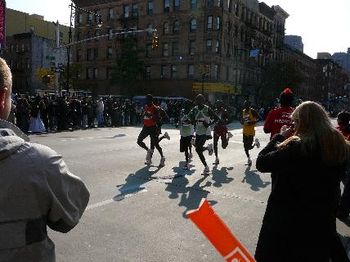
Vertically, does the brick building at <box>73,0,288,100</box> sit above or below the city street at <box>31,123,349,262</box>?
above

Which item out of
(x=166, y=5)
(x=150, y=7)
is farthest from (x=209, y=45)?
(x=150, y=7)

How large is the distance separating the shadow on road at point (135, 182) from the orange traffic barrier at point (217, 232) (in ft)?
18.4

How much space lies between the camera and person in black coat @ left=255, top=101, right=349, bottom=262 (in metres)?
3.10

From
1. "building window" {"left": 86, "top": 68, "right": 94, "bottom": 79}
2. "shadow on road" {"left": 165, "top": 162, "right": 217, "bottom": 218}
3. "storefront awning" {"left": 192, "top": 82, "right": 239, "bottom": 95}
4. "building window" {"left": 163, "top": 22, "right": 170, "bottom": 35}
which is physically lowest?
"shadow on road" {"left": 165, "top": 162, "right": 217, "bottom": 218}

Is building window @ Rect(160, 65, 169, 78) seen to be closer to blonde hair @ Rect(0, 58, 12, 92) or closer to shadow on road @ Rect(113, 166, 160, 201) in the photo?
shadow on road @ Rect(113, 166, 160, 201)

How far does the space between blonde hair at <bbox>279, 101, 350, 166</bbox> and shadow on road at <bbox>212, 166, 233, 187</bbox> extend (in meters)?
5.86

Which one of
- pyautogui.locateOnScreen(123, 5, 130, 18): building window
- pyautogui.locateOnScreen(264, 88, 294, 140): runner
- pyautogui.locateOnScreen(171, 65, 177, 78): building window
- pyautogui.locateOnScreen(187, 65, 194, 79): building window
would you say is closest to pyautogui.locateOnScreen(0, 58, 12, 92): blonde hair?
pyautogui.locateOnScreen(264, 88, 294, 140): runner

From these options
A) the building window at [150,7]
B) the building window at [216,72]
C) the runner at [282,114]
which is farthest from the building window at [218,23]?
the runner at [282,114]

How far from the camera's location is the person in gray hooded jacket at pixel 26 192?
1.59 m

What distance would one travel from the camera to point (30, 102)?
2097cm

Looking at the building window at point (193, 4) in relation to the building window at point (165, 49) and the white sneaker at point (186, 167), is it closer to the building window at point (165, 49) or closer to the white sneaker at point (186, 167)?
the building window at point (165, 49)

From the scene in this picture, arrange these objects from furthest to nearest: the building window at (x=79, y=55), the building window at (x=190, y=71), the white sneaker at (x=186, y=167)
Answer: the building window at (x=79, y=55) → the building window at (x=190, y=71) → the white sneaker at (x=186, y=167)

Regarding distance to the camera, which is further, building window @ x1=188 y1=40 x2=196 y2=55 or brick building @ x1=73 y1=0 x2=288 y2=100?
building window @ x1=188 y1=40 x2=196 y2=55

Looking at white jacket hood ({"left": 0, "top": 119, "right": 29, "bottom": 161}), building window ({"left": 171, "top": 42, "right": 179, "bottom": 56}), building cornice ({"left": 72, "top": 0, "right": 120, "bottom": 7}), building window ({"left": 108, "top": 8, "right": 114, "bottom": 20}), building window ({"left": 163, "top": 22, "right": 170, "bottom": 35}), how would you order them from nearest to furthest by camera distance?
white jacket hood ({"left": 0, "top": 119, "right": 29, "bottom": 161}) < building window ({"left": 171, "top": 42, "right": 179, "bottom": 56}) < building window ({"left": 163, "top": 22, "right": 170, "bottom": 35}) < building window ({"left": 108, "top": 8, "right": 114, "bottom": 20}) < building cornice ({"left": 72, "top": 0, "right": 120, "bottom": 7})
